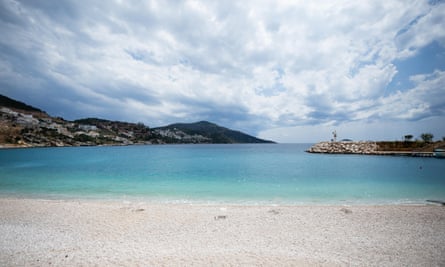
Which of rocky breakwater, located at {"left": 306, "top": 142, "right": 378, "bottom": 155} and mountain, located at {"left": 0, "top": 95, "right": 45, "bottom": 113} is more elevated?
mountain, located at {"left": 0, "top": 95, "right": 45, "bottom": 113}

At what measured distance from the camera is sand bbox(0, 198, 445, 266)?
5.00 m

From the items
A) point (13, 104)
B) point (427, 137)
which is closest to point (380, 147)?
point (427, 137)

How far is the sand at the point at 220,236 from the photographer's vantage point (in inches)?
197

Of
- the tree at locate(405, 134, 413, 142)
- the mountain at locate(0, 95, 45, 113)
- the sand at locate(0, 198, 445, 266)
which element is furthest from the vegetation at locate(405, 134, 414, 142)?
the mountain at locate(0, 95, 45, 113)

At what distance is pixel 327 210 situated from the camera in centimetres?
965

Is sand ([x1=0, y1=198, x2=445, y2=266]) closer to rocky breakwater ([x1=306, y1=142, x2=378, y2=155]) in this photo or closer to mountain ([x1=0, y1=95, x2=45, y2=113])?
rocky breakwater ([x1=306, y1=142, x2=378, y2=155])

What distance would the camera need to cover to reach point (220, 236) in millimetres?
6586

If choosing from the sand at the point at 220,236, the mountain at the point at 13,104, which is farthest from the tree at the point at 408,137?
the mountain at the point at 13,104

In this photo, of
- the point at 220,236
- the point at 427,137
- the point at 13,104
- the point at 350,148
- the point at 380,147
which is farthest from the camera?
the point at 13,104

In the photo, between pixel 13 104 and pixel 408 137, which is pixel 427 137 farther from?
pixel 13 104

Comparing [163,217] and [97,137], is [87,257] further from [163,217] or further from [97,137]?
[97,137]

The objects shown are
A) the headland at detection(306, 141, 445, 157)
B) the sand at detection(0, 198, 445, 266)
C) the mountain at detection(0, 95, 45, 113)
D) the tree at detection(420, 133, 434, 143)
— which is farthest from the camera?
the mountain at detection(0, 95, 45, 113)

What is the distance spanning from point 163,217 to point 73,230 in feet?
11.0

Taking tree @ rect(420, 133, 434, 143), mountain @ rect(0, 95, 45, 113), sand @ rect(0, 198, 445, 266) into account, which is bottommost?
sand @ rect(0, 198, 445, 266)
